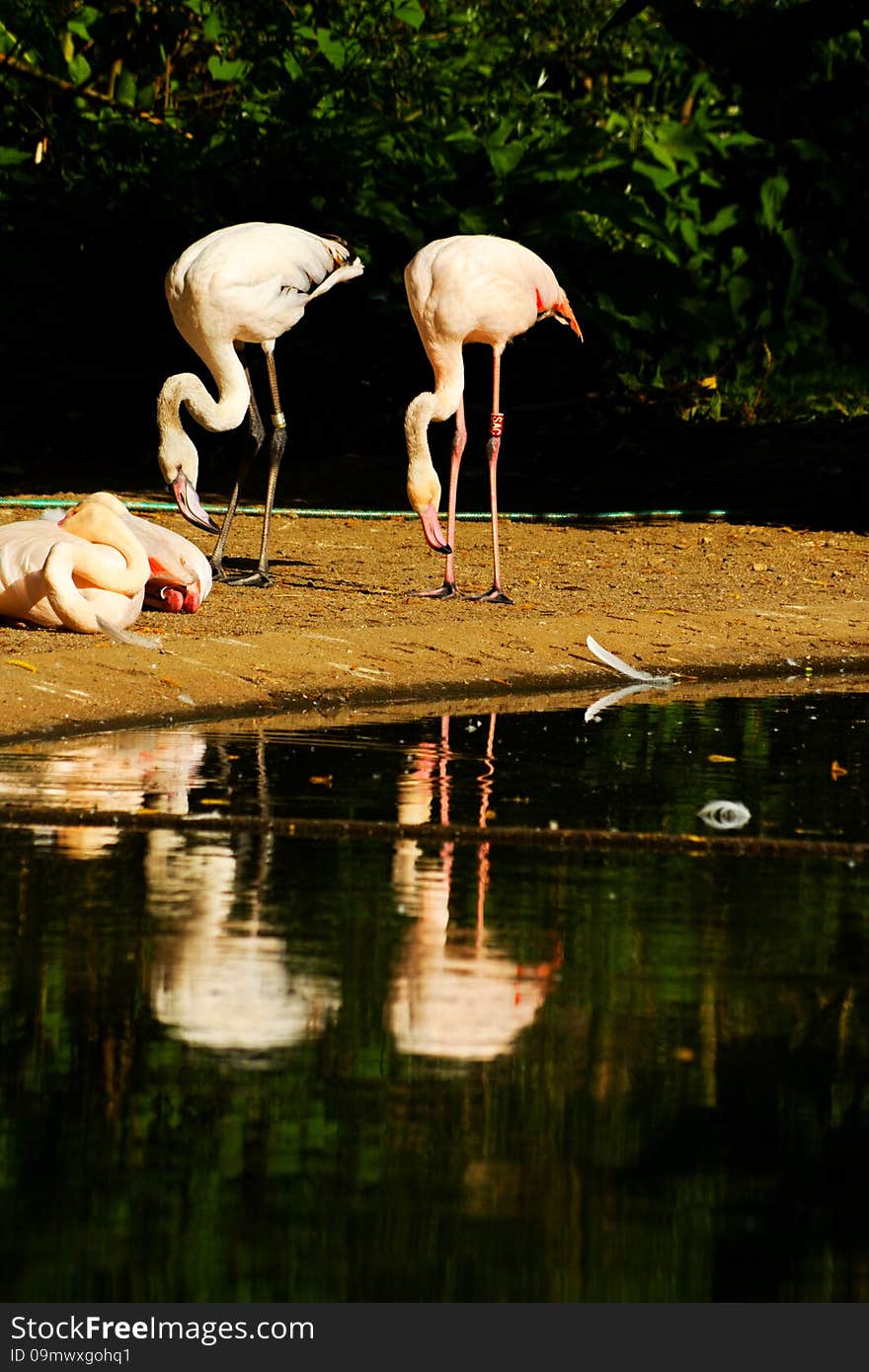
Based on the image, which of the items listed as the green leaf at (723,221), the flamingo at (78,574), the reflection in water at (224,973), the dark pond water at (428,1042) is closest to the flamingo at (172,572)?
the flamingo at (78,574)

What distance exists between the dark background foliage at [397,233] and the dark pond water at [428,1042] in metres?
13.9

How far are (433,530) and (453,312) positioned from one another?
1.36 metres

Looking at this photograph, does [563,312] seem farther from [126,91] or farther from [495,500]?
[126,91]

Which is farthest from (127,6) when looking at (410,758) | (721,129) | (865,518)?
(410,758)

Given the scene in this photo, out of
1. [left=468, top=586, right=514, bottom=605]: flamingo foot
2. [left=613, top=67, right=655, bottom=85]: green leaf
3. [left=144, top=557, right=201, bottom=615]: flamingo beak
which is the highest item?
[left=613, top=67, right=655, bottom=85]: green leaf

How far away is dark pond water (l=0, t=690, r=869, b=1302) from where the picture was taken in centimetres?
336

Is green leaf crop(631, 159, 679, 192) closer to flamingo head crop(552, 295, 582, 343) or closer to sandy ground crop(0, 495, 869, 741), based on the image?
sandy ground crop(0, 495, 869, 741)

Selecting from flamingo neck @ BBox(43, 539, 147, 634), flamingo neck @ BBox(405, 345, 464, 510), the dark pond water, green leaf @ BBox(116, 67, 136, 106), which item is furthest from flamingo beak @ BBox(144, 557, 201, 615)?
green leaf @ BBox(116, 67, 136, 106)

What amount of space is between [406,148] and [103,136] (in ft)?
9.13

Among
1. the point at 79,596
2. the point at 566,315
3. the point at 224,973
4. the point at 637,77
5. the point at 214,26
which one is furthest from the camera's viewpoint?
the point at 637,77

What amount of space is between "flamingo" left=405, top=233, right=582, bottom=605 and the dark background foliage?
665 centimetres

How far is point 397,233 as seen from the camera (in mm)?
20938

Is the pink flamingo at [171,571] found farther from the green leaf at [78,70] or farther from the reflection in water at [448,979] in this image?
the green leaf at [78,70]

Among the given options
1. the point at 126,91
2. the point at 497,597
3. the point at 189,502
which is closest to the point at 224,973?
the point at 497,597
